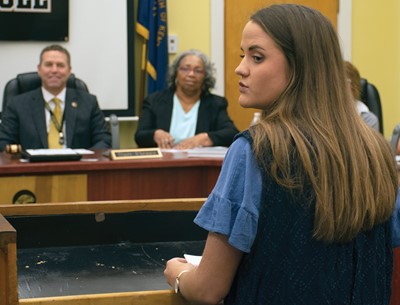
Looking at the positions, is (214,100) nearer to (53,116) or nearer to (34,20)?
(53,116)

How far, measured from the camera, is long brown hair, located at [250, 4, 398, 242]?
1457mm

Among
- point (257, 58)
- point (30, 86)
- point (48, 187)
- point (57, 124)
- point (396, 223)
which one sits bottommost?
point (48, 187)

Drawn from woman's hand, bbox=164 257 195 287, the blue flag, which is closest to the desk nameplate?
the blue flag

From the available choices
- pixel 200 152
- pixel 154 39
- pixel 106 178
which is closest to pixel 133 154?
pixel 106 178

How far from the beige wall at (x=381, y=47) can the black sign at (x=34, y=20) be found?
245cm

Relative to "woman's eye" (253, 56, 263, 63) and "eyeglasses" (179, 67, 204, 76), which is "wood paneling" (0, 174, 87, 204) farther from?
"woman's eye" (253, 56, 263, 63)

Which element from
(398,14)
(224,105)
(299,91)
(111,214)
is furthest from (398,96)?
(299,91)

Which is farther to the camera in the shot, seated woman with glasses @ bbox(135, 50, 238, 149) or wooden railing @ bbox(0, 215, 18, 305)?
seated woman with glasses @ bbox(135, 50, 238, 149)

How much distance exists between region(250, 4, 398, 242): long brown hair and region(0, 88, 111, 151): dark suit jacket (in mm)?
3558

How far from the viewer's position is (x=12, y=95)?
513 cm

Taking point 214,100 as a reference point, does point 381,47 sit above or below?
above

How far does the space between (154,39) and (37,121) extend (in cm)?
163

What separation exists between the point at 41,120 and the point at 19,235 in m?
2.91

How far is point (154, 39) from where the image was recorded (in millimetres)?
6301
